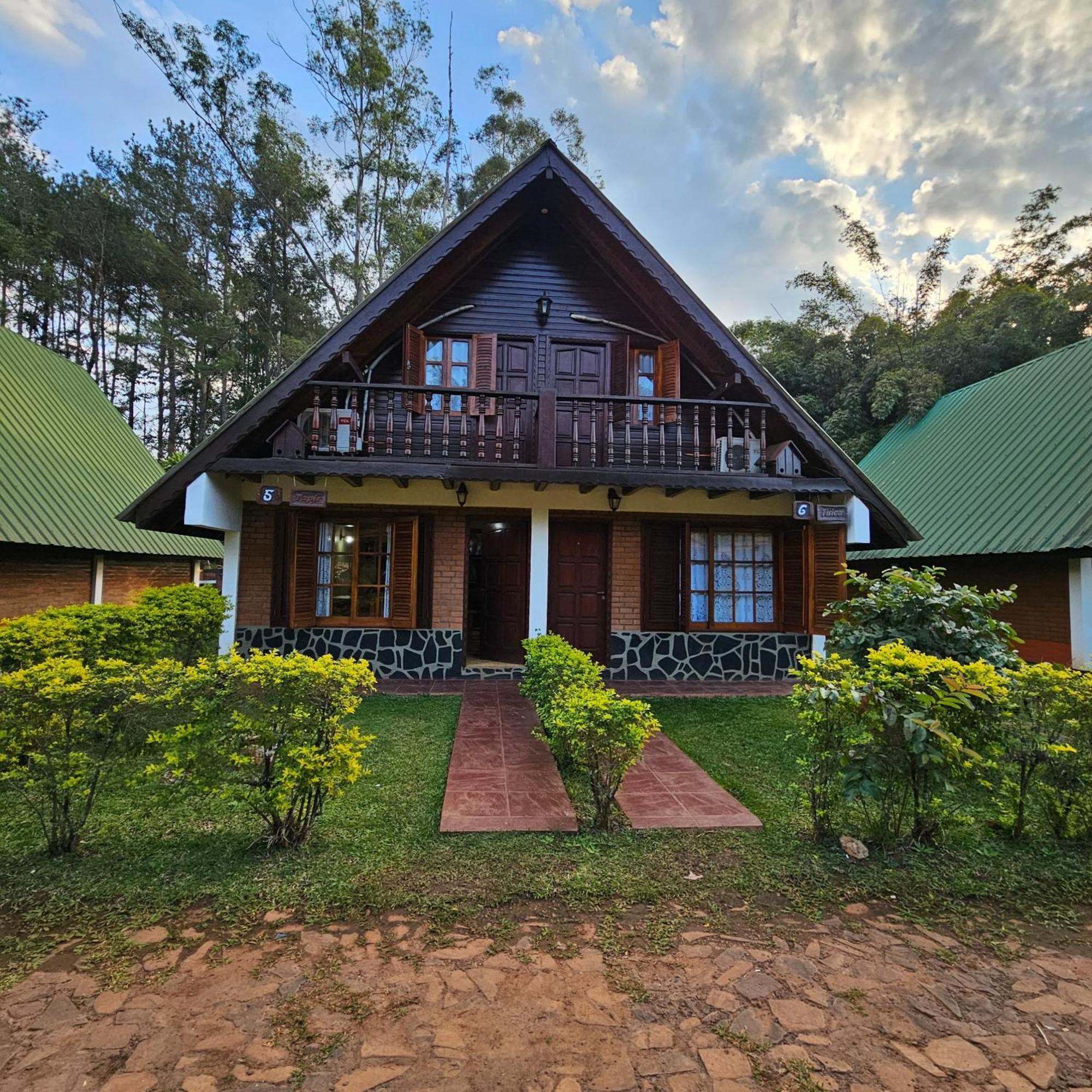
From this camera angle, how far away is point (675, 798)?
3846 millimetres

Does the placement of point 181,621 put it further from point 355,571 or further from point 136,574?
point 136,574

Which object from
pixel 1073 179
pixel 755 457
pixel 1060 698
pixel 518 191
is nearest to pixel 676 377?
pixel 755 457

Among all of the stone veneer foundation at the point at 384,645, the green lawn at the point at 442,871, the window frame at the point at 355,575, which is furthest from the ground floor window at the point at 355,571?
the green lawn at the point at 442,871

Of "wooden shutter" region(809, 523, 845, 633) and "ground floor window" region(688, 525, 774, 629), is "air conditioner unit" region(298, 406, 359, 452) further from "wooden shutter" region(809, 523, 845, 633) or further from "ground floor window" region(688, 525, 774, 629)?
"wooden shutter" region(809, 523, 845, 633)

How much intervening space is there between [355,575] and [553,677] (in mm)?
4439

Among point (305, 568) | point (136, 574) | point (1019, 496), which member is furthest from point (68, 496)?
point (1019, 496)

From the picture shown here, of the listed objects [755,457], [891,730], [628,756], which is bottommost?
[628,756]

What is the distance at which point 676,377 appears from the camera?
7.87 m

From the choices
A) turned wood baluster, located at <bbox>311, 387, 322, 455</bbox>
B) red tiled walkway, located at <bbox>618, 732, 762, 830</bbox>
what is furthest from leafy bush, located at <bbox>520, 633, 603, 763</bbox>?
turned wood baluster, located at <bbox>311, 387, 322, 455</bbox>

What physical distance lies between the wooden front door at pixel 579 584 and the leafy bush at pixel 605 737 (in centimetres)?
468

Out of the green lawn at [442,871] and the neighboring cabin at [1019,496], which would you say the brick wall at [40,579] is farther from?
the neighboring cabin at [1019,496]

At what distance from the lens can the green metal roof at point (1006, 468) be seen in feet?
27.2

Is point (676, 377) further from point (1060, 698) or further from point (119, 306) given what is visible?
point (119, 306)

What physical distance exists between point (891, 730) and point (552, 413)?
4922 mm
